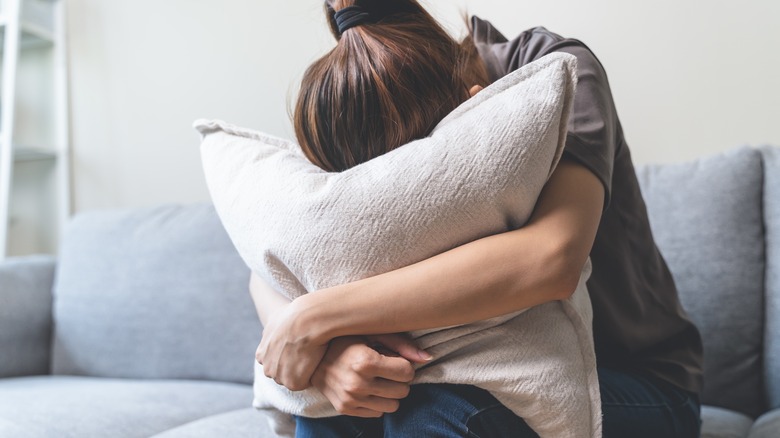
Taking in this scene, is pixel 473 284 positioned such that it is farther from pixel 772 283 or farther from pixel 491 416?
pixel 772 283

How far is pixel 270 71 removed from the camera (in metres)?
1.86

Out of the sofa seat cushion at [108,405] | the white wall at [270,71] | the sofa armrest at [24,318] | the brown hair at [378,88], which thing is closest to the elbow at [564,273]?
the brown hair at [378,88]

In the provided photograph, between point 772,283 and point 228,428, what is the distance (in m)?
0.88

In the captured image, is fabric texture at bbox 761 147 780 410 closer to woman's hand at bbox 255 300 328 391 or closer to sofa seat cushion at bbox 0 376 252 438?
woman's hand at bbox 255 300 328 391

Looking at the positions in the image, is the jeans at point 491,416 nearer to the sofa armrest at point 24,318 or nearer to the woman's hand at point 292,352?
the woman's hand at point 292,352

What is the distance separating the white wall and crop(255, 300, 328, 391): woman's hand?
0.41 m

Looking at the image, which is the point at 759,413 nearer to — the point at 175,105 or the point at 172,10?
the point at 175,105

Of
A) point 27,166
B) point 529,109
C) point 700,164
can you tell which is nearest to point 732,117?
point 700,164

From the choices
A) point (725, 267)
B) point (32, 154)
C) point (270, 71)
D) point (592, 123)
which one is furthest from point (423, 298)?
point (32, 154)

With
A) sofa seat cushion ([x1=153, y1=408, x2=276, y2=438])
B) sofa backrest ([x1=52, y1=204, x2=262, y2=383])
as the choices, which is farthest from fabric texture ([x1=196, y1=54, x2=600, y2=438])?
sofa backrest ([x1=52, y1=204, x2=262, y2=383])

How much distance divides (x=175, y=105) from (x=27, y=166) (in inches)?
23.3

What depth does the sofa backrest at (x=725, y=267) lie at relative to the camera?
114 cm

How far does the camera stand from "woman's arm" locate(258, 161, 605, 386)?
0.70 meters

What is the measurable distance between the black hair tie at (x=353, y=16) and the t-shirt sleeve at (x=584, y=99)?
22 centimetres
